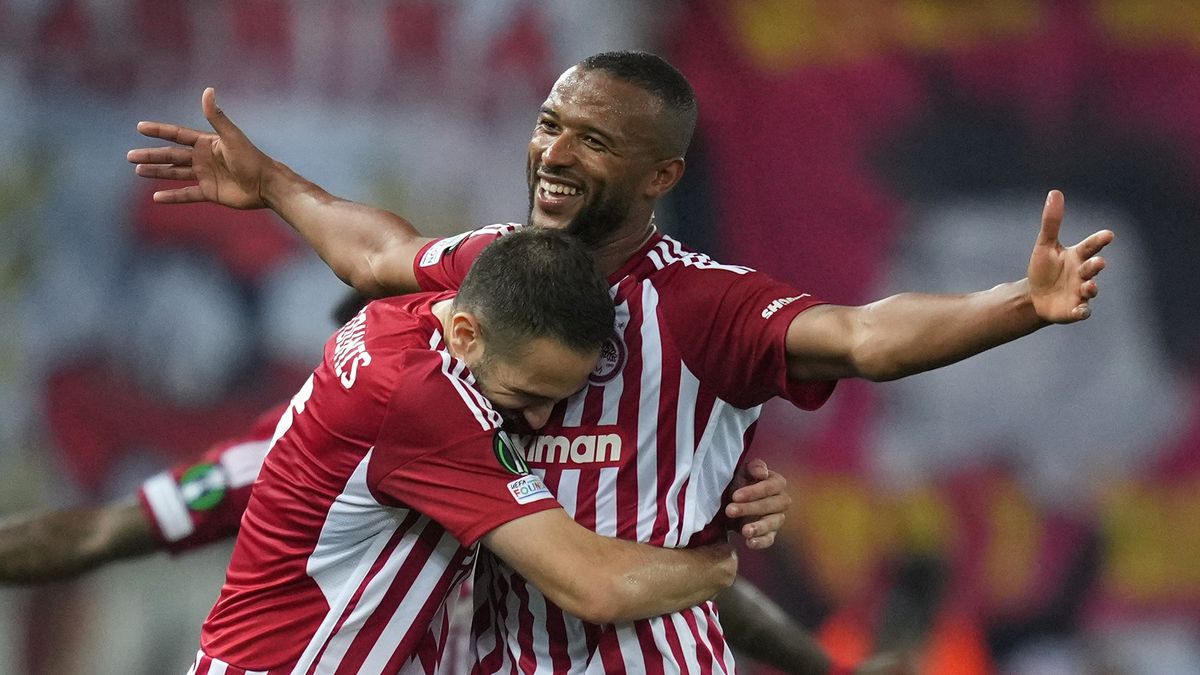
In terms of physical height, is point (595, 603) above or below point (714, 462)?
below

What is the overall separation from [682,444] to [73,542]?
2.49 metres

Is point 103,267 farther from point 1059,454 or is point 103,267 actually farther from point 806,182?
point 1059,454

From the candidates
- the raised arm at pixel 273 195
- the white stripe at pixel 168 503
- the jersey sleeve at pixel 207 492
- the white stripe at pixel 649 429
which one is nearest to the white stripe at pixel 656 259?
the white stripe at pixel 649 429

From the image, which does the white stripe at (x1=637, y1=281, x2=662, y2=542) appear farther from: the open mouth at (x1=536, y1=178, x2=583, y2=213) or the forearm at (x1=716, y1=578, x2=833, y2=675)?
the forearm at (x1=716, y1=578, x2=833, y2=675)

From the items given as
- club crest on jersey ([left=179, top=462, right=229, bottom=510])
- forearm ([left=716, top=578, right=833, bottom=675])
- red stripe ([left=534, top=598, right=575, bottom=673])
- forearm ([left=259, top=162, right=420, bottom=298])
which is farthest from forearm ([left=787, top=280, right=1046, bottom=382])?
club crest on jersey ([left=179, top=462, right=229, bottom=510])

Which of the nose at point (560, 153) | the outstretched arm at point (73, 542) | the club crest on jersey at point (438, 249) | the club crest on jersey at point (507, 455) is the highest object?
the nose at point (560, 153)

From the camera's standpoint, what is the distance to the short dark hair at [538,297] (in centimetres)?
228

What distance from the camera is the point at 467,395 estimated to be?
7.56ft

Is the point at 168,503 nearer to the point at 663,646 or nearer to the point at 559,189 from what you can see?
the point at 559,189

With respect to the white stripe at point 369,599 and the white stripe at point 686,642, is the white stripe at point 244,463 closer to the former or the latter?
the white stripe at point 369,599

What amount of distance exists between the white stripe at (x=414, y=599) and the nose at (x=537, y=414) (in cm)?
24

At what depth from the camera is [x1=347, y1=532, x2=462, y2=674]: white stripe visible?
2469mm

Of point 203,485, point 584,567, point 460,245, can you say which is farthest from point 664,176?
point 203,485

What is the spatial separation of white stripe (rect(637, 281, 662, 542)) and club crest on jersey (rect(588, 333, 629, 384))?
38 millimetres
